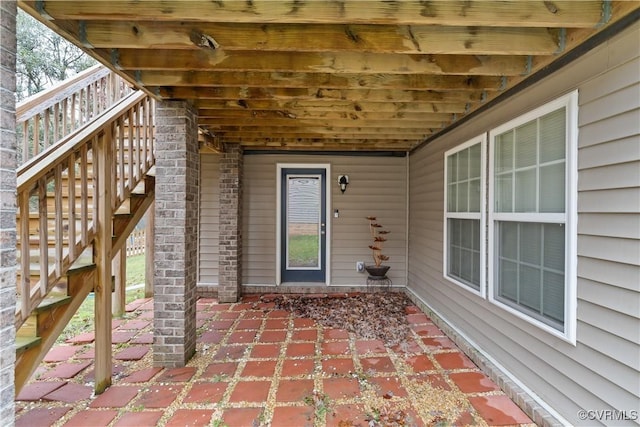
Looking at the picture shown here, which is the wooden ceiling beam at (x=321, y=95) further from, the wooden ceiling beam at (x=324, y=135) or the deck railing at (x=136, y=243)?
the deck railing at (x=136, y=243)

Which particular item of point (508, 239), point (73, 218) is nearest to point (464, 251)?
point (508, 239)

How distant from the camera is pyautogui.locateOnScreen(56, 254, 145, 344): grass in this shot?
363cm

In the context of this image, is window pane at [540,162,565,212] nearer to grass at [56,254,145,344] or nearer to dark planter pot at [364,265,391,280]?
dark planter pot at [364,265,391,280]

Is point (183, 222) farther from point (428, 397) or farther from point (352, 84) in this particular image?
point (428, 397)

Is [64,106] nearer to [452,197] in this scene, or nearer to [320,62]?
[320,62]

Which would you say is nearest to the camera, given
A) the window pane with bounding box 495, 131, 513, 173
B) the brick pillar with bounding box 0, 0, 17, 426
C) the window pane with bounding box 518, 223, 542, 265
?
the brick pillar with bounding box 0, 0, 17, 426

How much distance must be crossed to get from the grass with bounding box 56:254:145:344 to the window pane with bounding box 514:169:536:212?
4471 mm

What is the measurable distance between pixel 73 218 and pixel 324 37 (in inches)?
86.8

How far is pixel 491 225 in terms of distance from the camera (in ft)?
9.39

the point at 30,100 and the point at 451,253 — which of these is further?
the point at 451,253


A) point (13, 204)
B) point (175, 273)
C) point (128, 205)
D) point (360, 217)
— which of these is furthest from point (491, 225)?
point (128, 205)

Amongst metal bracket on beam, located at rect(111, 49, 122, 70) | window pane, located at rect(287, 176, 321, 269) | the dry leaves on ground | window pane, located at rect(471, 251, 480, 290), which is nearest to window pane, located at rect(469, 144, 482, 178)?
window pane, located at rect(471, 251, 480, 290)

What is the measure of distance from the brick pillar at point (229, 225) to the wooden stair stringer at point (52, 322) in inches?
93.6

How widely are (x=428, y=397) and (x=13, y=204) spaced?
2827 millimetres
